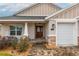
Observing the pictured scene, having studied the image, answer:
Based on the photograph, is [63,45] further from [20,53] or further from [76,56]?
[20,53]

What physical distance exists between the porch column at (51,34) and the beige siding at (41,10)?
22cm

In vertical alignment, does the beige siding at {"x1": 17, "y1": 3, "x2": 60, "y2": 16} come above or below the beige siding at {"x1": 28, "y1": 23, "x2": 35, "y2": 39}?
above

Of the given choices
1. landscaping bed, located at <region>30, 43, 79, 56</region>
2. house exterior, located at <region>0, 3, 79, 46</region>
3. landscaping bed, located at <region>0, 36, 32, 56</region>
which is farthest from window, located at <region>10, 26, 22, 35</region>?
landscaping bed, located at <region>30, 43, 79, 56</region>

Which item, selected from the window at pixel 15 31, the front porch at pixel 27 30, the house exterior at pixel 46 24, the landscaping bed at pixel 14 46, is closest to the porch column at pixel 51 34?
the house exterior at pixel 46 24

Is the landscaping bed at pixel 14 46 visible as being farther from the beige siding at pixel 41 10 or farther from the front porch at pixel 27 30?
the beige siding at pixel 41 10

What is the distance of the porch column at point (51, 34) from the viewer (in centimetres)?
304

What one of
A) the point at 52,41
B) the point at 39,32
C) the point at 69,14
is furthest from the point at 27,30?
the point at 69,14

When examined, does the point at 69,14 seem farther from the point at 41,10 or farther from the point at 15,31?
the point at 15,31

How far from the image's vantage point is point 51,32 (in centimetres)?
306

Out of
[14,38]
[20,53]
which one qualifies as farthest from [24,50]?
[14,38]

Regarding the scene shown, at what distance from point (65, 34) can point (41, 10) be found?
27.4 inches

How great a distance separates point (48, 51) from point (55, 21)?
624mm

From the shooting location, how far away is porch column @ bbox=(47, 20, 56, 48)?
3035 millimetres

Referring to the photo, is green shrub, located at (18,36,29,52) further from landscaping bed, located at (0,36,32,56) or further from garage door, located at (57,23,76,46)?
garage door, located at (57,23,76,46)
